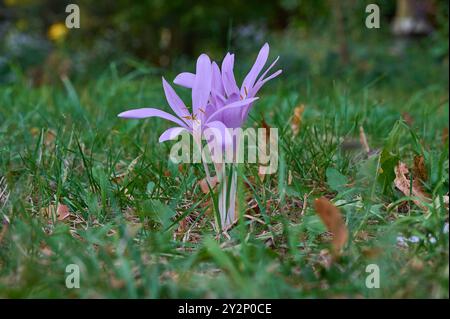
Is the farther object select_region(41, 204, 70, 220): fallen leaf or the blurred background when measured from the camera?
the blurred background

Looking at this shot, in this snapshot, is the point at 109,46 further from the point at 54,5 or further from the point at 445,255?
the point at 445,255

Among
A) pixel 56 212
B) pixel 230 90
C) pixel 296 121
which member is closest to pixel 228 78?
pixel 230 90

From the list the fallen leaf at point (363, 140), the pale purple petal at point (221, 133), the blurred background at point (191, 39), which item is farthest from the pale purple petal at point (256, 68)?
the blurred background at point (191, 39)

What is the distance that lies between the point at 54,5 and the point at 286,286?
7270 millimetres

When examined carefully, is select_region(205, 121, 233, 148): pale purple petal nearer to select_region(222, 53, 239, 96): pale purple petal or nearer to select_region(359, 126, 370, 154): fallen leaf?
select_region(222, 53, 239, 96): pale purple petal

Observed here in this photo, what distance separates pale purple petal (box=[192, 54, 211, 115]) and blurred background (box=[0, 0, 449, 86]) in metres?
4.02

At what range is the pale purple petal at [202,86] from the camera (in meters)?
1.46

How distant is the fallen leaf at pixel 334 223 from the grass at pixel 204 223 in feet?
0.12

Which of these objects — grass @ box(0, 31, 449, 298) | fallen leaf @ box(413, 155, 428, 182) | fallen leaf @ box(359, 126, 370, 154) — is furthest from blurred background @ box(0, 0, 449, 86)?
fallen leaf @ box(413, 155, 428, 182)

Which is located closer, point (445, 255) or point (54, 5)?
point (445, 255)

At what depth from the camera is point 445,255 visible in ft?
4.28

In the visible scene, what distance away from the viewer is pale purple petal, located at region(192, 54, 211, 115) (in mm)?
1464

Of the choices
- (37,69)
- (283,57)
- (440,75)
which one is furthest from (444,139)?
(37,69)

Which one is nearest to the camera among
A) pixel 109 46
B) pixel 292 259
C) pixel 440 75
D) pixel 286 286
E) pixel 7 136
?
pixel 286 286
